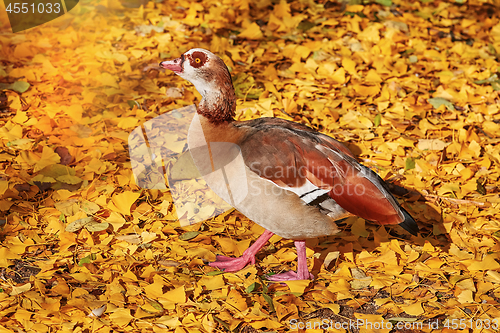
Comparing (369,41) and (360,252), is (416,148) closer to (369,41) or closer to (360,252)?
(360,252)

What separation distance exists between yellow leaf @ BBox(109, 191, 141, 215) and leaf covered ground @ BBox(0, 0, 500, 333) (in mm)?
13

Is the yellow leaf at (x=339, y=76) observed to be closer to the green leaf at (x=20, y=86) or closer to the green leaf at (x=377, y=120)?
the green leaf at (x=377, y=120)

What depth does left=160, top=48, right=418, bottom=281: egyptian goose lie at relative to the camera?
3.43 m

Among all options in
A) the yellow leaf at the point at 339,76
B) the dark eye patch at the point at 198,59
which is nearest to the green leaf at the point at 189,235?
the dark eye patch at the point at 198,59

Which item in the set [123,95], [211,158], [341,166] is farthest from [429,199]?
[123,95]

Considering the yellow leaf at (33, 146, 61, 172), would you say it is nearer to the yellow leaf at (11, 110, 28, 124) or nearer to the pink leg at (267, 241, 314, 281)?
the yellow leaf at (11, 110, 28, 124)

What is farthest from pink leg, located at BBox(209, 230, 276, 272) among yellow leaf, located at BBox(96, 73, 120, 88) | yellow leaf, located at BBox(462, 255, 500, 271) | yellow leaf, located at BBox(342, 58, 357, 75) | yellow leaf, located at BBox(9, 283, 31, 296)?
yellow leaf, located at BBox(342, 58, 357, 75)

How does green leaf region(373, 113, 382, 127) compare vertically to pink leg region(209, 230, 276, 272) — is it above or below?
above

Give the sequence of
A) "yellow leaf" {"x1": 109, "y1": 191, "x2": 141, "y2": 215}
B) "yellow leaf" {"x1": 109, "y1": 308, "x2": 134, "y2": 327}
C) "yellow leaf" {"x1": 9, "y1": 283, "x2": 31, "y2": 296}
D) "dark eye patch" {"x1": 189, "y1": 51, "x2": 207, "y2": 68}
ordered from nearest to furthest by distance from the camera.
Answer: "yellow leaf" {"x1": 109, "y1": 308, "x2": 134, "y2": 327}, "yellow leaf" {"x1": 9, "y1": 283, "x2": 31, "y2": 296}, "dark eye patch" {"x1": 189, "y1": 51, "x2": 207, "y2": 68}, "yellow leaf" {"x1": 109, "y1": 191, "x2": 141, "y2": 215}

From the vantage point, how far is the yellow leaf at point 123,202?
4.14 m

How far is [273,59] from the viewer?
21.0 ft

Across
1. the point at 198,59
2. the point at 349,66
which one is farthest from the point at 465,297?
the point at 349,66

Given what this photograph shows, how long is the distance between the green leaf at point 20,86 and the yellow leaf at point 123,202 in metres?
2.13

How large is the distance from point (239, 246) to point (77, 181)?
1600 mm
